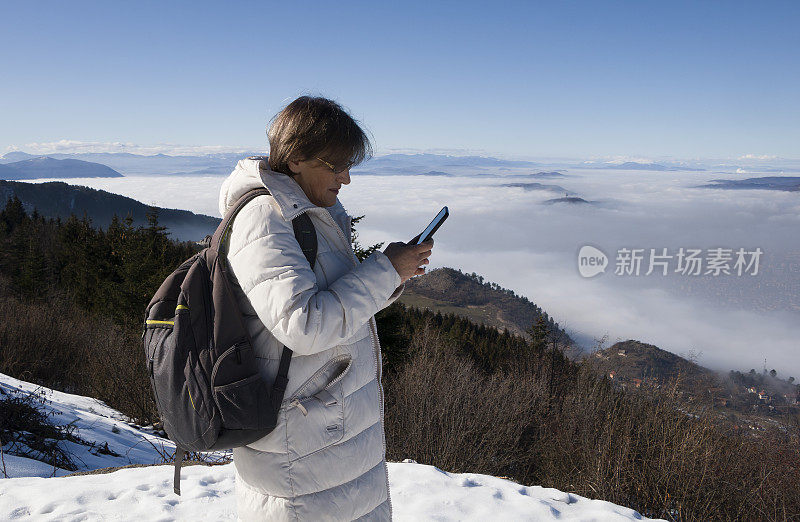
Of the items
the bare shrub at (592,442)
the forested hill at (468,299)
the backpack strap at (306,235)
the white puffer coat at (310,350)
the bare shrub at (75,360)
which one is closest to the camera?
the white puffer coat at (310,350)

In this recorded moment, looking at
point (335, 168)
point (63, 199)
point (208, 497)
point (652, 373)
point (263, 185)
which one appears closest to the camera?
point (263, 185)

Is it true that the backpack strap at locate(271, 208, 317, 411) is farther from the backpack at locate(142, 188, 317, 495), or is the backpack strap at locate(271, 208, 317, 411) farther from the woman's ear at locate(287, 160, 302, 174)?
the woman's ear at locate(287, 160, 302, 174)

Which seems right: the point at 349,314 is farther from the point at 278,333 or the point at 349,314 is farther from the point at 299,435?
the point at 299,435

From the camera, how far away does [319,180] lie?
1561 millimetres

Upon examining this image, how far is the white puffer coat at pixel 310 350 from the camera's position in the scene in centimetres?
133

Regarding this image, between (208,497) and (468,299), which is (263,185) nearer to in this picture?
(208,497)

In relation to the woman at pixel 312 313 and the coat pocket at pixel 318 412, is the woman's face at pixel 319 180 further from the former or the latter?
the coat pocket at pixel 318 412

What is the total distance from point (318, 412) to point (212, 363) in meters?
0.34

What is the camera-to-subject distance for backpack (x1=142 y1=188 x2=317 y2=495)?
1.36m

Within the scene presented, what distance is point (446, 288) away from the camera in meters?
118

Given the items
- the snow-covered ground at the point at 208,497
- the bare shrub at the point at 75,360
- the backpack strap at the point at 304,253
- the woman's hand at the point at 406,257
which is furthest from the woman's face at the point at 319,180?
the bare shrub at the point at 75,360

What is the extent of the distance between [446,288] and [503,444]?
100385 mm

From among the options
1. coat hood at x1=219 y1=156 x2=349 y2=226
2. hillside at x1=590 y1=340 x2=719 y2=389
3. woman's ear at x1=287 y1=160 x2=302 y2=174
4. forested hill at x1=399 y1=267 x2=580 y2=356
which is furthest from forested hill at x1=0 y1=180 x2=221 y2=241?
woman's ear at x1=287 y1=160 x2=302 y2=174

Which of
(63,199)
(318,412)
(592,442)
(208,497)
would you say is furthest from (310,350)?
(63,199)
